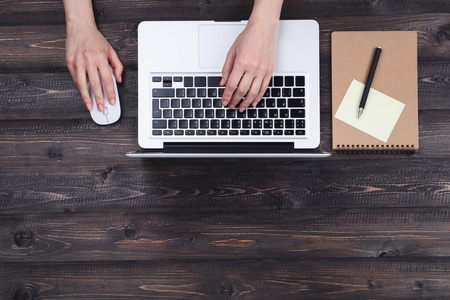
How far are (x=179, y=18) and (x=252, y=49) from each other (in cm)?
28

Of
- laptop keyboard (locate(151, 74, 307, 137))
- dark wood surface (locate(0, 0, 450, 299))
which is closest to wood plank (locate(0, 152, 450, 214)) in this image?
dark wood surface (locate(0, 0, 450, 299))

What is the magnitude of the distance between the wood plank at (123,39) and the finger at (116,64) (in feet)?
0.09

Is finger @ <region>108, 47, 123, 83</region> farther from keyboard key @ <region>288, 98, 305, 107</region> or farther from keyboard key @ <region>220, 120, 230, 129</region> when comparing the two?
keyboard key @ <region>288, 98, 305, 107</region>

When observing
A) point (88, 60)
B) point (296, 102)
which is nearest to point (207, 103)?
point (296, 102)

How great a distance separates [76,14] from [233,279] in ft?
2.76

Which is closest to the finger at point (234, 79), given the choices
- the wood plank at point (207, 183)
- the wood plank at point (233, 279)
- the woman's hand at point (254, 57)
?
the woman's hand at point (254, 57)

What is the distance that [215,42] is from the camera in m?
0.93

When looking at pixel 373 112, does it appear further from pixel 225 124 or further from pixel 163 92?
pixel 163 92

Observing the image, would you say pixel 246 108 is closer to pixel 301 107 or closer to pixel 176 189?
pixel 301 107

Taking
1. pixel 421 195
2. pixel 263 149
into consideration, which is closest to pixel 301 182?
pixel 263 149

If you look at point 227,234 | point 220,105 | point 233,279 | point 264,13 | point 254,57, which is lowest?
point 233,279

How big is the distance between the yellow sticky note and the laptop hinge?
201mm

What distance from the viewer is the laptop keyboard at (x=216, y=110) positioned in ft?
2.98

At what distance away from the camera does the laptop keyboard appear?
0.91 m
